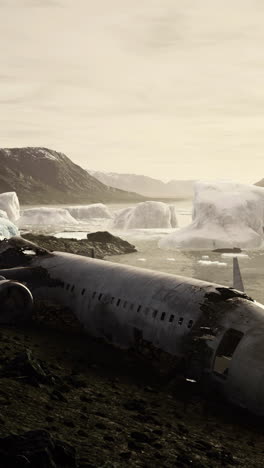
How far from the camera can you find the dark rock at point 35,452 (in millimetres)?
15102

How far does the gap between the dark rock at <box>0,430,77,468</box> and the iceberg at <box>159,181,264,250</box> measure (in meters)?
94.7

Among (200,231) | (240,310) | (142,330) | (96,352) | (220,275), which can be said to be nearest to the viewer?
(240,310)

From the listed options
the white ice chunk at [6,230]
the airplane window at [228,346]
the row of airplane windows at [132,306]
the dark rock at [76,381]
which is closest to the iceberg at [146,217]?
the white ice chunk at [6,230]

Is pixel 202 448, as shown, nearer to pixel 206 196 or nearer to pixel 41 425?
pixel 41 425

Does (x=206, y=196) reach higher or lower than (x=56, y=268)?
higher

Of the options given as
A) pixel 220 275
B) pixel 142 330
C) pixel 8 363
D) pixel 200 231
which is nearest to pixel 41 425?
pixel 8 363

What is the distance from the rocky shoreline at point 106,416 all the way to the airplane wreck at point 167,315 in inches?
39.6

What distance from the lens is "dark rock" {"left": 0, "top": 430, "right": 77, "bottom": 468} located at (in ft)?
49.5

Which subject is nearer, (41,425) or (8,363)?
(41,425)

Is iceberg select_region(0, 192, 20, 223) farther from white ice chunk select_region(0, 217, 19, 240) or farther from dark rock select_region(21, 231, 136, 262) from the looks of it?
white ice chunk select_region(0, 217, 19, 240)

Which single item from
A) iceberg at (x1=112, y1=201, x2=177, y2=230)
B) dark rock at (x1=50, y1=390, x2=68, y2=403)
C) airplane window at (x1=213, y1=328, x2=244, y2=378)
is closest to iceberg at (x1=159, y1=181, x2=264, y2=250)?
iceberg at (x1=112, y1=201, x2=177, y2=230)

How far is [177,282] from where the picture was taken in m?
27.9

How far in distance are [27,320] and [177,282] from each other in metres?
10.8

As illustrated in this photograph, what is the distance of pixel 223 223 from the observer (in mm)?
112875
